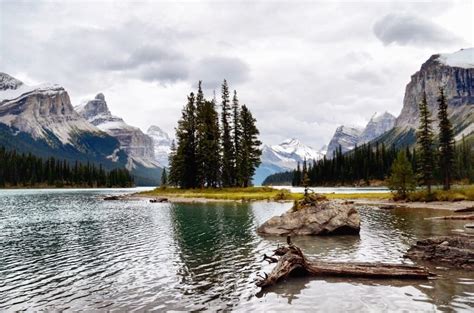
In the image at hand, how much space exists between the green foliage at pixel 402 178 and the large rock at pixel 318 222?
117 ft

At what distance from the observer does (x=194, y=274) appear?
65.3 feet

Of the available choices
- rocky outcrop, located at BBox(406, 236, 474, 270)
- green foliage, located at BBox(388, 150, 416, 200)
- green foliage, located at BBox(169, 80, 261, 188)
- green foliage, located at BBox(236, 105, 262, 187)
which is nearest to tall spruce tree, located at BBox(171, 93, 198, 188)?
green foliage, located at BBox(169, 80, 261, 188)

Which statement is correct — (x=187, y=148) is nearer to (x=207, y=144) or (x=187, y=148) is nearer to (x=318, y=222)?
(x=207, y=144)

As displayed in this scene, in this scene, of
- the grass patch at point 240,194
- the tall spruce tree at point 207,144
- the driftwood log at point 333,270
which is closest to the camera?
the driftwood log at point 333,270

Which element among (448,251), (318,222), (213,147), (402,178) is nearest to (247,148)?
(213,147)

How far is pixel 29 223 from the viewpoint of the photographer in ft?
144

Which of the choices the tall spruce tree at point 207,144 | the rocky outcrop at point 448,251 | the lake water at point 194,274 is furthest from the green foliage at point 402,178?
the rocky outcrop at point 448,251

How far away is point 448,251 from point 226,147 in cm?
7820

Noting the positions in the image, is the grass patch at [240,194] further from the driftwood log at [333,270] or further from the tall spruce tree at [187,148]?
the driftwood log at [333,270]

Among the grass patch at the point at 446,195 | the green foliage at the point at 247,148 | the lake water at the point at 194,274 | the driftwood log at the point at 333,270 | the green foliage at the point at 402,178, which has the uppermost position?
the green foliage at the point at 247,148

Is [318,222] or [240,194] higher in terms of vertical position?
[240,194]

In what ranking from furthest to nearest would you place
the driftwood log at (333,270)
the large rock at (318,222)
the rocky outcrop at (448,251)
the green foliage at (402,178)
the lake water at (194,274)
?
the green foliage at (402,178) → the large rock at (318,222) → the rocky outcrop at (448,251) → the driftwood log at (333,270) → the lake water at (194,274)

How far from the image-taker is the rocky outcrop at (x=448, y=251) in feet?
64.9

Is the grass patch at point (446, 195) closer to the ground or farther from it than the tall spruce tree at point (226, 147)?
closer to the ground
